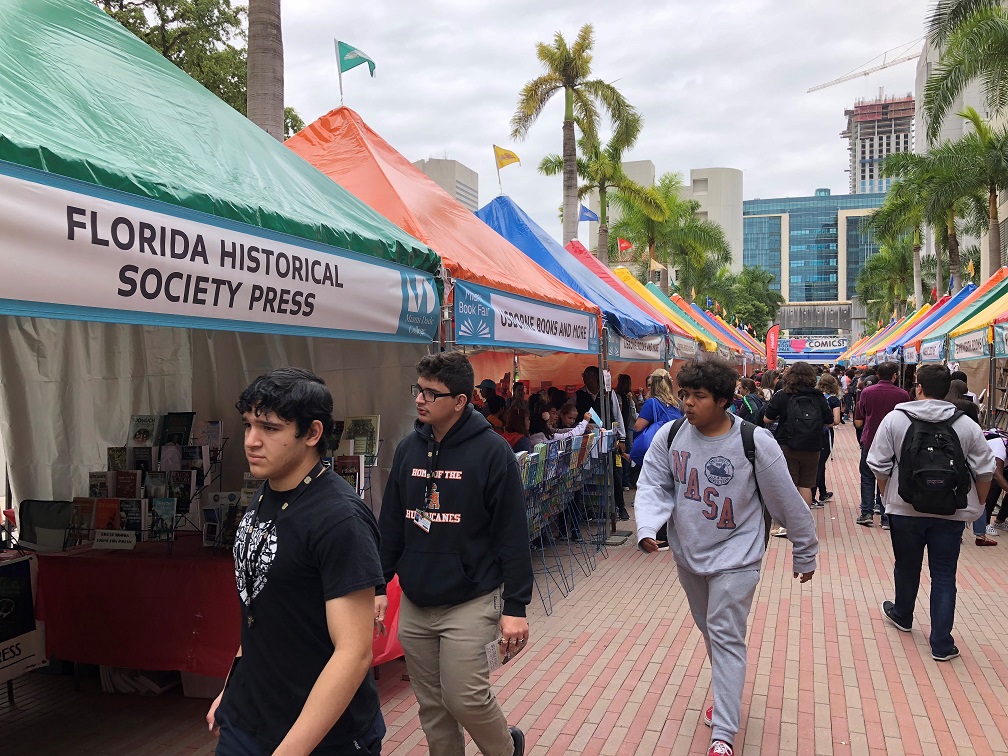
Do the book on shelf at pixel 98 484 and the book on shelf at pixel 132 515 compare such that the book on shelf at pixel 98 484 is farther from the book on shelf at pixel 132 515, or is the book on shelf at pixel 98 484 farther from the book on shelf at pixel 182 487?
the book on shelf at pixel 182 487

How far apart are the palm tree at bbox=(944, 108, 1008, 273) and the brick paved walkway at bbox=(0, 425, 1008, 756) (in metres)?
22.7

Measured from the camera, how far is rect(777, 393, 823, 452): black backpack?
9.01 metres

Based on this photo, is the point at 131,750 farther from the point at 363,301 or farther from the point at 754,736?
the point at 754,736

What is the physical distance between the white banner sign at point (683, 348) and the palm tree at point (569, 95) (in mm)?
7096

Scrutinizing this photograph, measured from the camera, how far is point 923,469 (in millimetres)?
5070

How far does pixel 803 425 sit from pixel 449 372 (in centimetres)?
692

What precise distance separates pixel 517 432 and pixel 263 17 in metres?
4.89

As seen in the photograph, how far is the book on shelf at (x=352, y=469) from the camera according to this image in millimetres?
4734

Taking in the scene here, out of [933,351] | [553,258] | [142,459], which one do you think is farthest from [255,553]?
[933,351]

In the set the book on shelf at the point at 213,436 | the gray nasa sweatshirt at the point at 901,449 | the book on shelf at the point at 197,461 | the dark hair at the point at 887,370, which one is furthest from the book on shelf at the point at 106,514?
the dark hair at the point at 887,370

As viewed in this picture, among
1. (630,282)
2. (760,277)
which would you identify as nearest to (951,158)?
(630,282)

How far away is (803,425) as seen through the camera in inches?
356

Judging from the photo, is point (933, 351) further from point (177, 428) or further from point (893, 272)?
point (893, 272)

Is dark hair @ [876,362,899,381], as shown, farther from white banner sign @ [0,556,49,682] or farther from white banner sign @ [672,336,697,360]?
white banner sign @ [0,556,49,682]
